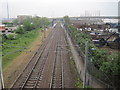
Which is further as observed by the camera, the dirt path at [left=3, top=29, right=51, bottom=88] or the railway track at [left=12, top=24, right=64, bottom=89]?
the dirt path at [left=3, top=29, right=51, bottom=88]

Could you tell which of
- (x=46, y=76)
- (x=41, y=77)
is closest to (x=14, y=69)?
(x=41, y=77)

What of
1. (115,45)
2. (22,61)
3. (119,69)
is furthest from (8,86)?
(115,45)

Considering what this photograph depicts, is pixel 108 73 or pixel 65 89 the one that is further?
pixel 65 89

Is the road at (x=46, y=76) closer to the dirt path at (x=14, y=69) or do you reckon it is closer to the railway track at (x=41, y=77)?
the railway track at (x=41, y=77)

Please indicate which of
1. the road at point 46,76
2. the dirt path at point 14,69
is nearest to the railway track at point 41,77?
the road at point 46,76

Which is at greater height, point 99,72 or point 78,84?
point 99,72

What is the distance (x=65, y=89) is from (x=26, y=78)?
1766 millimetres

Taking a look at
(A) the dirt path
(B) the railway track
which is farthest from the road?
(A) the dirt path

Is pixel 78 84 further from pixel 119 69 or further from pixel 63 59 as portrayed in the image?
pixel 63 59

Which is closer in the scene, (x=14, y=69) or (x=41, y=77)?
(x=41, y=77)

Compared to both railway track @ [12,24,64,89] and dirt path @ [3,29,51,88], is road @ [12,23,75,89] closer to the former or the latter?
railway track @ [12,24,64,89]

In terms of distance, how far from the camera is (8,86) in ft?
16.9

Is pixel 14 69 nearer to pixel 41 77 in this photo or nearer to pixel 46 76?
pixel 41 77

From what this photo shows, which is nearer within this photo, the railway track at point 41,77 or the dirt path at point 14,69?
the railway track at point 41,77
